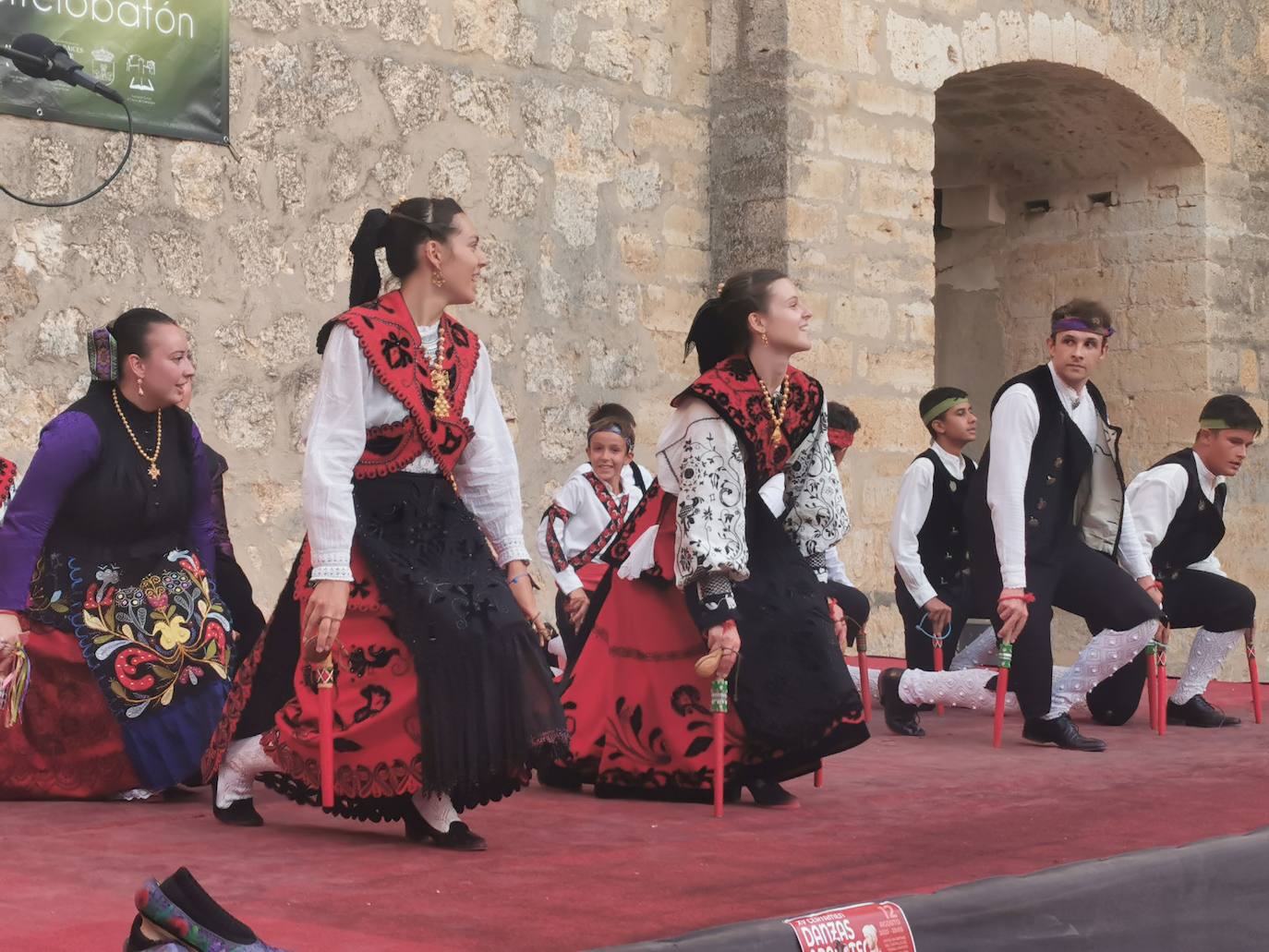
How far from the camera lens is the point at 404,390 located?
4.25m

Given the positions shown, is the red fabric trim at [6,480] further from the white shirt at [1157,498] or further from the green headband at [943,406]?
the white shirt at [1157,498]

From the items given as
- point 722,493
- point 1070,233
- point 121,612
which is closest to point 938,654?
point 722,493

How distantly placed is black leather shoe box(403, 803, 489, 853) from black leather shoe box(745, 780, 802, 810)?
0.96m

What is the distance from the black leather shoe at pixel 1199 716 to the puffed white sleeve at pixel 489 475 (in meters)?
3.56

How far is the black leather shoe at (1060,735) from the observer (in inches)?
247

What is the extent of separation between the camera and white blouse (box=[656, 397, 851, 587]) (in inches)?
188

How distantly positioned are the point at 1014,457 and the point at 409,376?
2.63m

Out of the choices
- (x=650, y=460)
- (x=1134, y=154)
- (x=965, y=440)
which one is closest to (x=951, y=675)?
(x=965, y=440)

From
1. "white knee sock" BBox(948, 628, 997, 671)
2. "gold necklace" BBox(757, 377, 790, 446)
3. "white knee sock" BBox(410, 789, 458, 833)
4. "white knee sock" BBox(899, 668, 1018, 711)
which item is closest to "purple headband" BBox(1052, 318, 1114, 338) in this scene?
"white knee sock" BBox(899, 668, 1018, 711)

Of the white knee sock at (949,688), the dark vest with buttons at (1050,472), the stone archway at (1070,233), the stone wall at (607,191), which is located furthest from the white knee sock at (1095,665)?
the stone archway at (1070,233)

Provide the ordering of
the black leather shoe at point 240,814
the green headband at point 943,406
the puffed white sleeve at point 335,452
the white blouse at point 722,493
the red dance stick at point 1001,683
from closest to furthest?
the puffed white sleeve at point 335,452 < the black leather shoe at point 240,814 < the white blouse at point 722,493 < the red dance stick at point 1001,683 < the green headband at point 943,406

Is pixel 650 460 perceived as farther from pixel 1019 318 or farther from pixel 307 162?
pixel 1019 318

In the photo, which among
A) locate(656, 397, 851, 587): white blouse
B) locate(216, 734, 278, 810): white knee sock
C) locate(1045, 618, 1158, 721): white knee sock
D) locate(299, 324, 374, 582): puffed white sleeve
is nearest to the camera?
locate(299, 324, 374, 582): puffed white sleeve

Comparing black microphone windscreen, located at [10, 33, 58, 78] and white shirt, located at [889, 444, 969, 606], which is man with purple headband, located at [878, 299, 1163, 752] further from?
black microphone windscreen, located at [10, 33, 58, 78]
